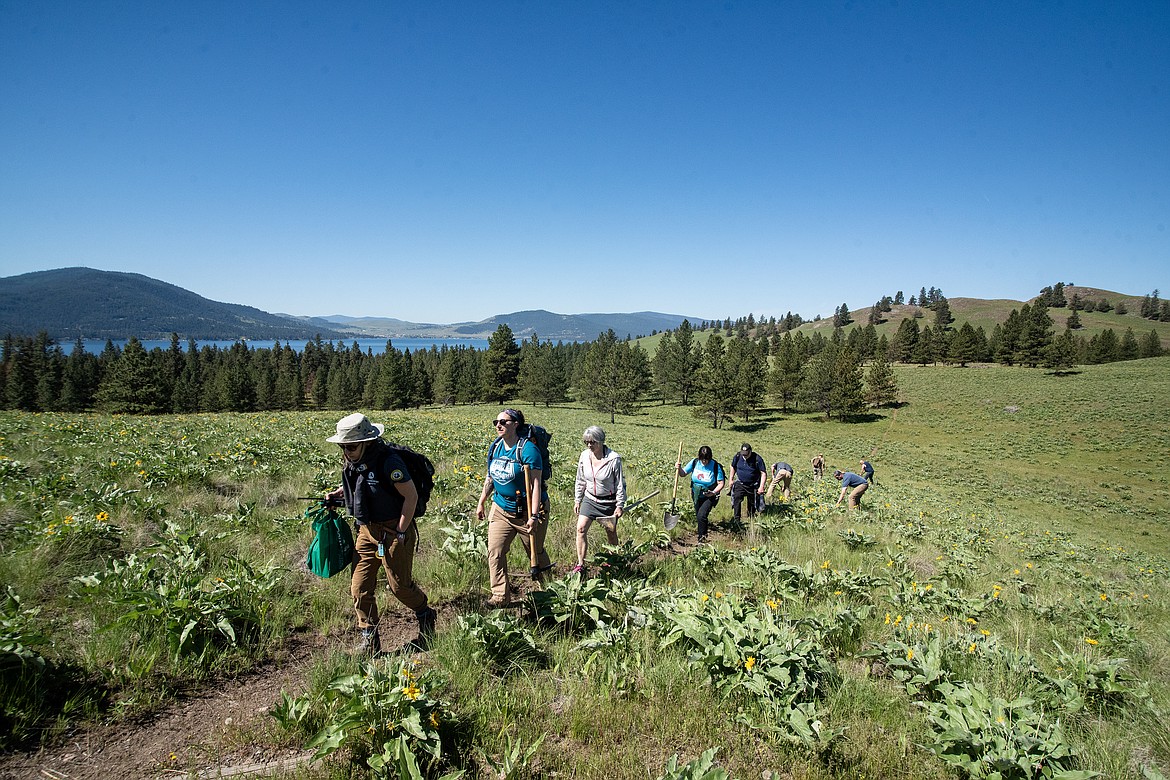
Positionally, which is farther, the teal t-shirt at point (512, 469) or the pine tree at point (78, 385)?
the pine tree at point (78, 385)

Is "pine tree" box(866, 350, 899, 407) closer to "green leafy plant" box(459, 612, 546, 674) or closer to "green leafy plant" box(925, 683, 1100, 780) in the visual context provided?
"green leafy plant" box(925, 683, 1100, 780)

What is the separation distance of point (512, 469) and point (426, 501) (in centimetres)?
110

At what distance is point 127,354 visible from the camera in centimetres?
5594

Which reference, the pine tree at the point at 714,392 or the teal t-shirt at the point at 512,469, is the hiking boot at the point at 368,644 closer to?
the teal t-shirt at the point at 512,469

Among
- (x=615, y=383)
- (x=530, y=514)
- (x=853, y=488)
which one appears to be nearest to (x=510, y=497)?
(x=530, y=514)

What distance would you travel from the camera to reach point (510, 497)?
212 inches

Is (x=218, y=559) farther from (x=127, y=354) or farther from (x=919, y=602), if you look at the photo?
(x=127, y=354)

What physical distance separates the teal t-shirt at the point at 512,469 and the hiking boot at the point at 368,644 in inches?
68.3

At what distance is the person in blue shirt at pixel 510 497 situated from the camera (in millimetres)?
5270

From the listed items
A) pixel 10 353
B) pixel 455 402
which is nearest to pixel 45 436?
pixel 455 402

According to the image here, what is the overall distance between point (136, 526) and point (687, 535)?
8.06m

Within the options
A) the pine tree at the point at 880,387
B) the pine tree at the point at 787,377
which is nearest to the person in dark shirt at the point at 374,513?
the pine tree at the point at 787,377

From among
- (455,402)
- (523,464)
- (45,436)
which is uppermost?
(523,464)

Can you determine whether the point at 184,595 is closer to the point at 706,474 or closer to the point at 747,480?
the point at 706,474
